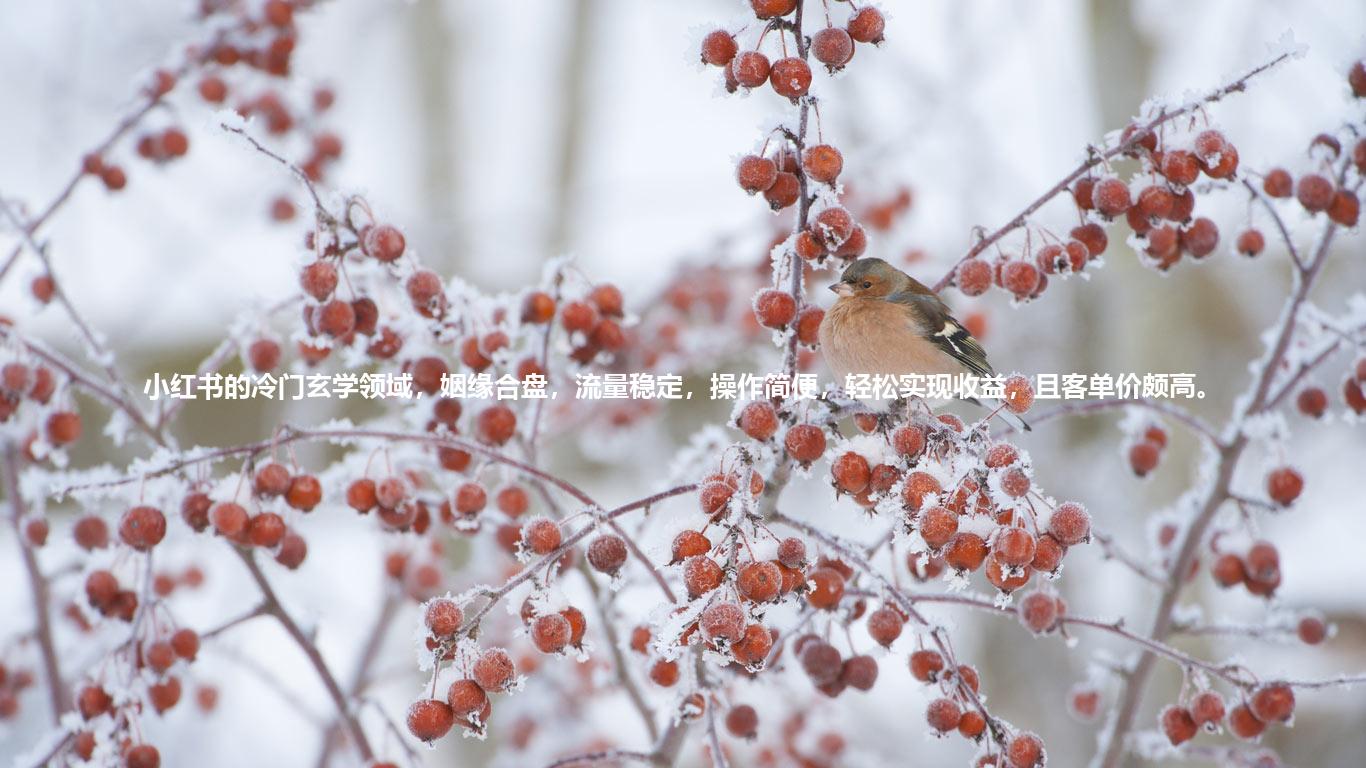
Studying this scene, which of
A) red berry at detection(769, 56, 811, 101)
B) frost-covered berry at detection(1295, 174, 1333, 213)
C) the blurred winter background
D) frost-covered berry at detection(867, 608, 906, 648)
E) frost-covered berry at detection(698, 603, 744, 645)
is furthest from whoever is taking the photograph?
the blurred winter background

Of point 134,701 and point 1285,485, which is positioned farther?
point 1285,485

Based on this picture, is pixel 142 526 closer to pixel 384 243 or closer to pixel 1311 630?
pixel 384 243

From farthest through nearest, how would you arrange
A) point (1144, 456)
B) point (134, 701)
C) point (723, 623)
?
point (1144, 456)
point (134, 701)
point (723, 623)

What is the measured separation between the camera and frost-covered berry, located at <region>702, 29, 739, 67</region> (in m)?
1.19

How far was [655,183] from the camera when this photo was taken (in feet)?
13.0

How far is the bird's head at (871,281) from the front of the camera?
5.53ft

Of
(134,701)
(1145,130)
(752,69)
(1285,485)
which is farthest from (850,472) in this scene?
(134,701)

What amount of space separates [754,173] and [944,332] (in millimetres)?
571

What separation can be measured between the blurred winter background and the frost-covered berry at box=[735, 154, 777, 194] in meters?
0.74

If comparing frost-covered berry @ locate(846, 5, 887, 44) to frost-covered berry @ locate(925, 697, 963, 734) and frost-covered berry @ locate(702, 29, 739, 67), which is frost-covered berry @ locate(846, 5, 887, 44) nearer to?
frost-covered berry @ locate(702, 29, 739, 67)

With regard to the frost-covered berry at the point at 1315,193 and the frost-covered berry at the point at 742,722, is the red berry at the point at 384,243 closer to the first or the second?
the frost-covered berry at the point at 742,722

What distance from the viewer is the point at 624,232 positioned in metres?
5.66

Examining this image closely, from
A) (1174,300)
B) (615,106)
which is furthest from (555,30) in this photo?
(1174,300)

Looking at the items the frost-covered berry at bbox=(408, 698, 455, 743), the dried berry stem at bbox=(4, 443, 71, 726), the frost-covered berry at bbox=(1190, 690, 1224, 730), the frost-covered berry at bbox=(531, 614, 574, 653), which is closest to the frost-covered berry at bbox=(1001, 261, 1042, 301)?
the frost-covered berry at bbox=(1190, 690, 1224, 730)
